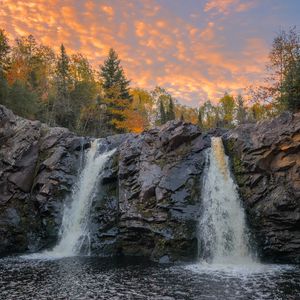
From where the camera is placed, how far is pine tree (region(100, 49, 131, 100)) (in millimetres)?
44844

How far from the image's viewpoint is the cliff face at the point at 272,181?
1697 centimetres

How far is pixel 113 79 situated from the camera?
→ 153ft

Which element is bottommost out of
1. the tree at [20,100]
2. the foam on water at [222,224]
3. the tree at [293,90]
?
the foam on water at [222,224]

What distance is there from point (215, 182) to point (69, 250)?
1007 centimetres

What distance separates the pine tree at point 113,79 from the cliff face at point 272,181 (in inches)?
1071

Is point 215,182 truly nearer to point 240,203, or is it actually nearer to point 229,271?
point 240,203

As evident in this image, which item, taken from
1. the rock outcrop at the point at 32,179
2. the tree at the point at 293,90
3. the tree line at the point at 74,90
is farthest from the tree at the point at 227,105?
the rock outcrop at the point at 32,179

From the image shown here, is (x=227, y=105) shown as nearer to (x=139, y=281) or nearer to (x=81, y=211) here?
(x=81, y=211)

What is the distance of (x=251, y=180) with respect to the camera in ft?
62.2

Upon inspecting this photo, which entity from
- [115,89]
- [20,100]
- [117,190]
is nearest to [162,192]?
[117,190]

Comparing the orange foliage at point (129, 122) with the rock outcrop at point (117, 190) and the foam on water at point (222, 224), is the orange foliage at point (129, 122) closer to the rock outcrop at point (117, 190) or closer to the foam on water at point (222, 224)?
the rock outcrop at point (117, 190)

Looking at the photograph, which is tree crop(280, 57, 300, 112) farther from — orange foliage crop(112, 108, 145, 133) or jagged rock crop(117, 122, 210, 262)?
orange foliage crop(112, 108, 145, 133)

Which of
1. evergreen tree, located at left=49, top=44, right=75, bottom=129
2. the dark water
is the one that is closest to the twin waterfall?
the dark water

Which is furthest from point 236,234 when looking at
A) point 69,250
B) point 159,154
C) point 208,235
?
point 69,250
